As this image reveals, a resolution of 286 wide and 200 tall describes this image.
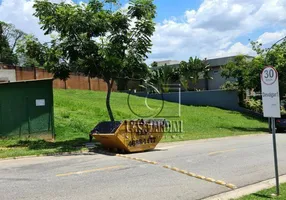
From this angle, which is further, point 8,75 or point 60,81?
point 60,81

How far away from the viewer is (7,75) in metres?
30.4

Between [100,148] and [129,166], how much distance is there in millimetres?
4579

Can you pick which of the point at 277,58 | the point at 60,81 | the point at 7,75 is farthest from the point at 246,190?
the point at 60,81

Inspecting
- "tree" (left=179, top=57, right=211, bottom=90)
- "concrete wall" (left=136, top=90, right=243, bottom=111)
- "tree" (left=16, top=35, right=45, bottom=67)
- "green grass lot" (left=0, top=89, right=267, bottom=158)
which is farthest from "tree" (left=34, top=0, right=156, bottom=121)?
"tree" (left=179, top=57, right=211, bottom=90)

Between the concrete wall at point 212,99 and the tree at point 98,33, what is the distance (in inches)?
920

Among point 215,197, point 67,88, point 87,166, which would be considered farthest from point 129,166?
point 67,88

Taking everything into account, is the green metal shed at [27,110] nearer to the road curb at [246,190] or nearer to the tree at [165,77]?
the road curb at [246,190]

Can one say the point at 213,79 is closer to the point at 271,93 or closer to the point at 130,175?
the point at 130,175

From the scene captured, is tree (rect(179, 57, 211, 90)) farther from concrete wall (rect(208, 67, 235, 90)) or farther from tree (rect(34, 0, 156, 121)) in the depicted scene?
tree (rect(34, 0, 156, 121))

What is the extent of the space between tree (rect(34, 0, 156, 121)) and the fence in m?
15.9

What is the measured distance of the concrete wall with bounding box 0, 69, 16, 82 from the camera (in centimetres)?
2970

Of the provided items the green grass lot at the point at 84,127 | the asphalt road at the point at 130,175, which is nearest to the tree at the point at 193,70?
the green grass lot at the point at 84,127

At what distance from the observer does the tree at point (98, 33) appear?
14.0 m

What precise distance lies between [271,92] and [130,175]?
4059mm
